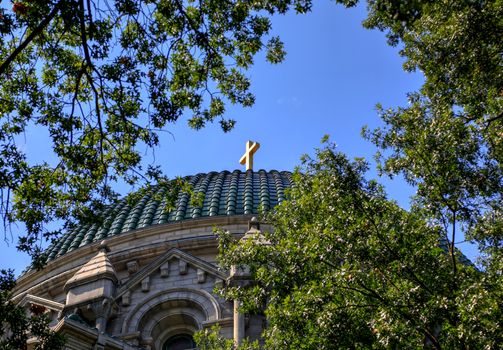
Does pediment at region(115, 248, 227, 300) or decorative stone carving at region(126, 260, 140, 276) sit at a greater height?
decorative stone carving at region(126, 260, 140, 276)

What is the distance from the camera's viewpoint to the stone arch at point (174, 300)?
23.9 m

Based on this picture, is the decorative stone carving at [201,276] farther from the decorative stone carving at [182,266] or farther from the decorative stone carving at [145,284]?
the decorative stone carving at [145,284]

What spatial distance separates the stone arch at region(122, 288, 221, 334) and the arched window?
94cm

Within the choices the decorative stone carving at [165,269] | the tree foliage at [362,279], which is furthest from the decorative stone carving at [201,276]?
the tree foliage at [362,279]

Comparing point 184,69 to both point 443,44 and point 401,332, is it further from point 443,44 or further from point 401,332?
point 401,332

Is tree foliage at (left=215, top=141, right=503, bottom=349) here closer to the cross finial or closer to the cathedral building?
the cathedral building

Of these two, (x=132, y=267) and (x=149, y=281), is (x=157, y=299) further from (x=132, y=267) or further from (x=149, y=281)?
(x=132, y=267)

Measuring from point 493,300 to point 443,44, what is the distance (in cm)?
533

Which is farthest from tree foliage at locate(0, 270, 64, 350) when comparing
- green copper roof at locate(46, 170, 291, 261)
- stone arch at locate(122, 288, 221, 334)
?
green copper roof at locate(46, 170, 291, 261)

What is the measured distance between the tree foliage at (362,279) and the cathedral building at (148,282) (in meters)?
2.92

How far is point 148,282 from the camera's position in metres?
25.8

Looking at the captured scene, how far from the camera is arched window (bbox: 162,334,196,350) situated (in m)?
24.6

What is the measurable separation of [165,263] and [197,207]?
7.24 m

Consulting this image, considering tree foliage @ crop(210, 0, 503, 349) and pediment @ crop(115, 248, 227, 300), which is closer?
tree foliage @ crop(210, 0, 503, 349)
